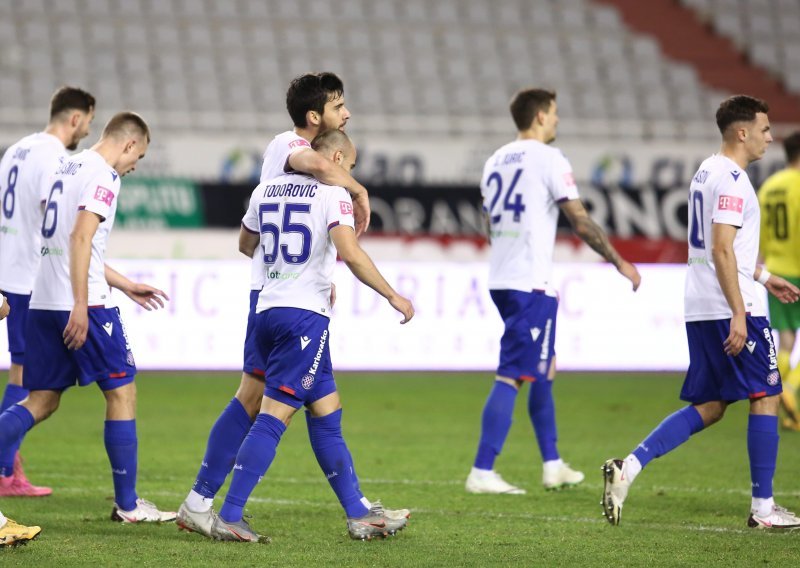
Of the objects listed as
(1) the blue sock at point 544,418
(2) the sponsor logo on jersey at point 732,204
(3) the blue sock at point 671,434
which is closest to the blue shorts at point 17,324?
(1) the blue sock at point 544,418

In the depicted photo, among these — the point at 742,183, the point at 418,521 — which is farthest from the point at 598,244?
the point at 418,521

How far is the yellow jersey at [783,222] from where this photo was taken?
1008 centimetres

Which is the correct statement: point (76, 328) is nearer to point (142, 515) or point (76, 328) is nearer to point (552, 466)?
point (142, 515)

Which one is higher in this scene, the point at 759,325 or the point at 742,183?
the point at 742,183

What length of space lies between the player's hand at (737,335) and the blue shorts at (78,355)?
2.78 metres

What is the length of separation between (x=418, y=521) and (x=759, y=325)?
6.11ft

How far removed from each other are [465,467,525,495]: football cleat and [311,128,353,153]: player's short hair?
2.39 m

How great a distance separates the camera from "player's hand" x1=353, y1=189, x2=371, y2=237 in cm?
574

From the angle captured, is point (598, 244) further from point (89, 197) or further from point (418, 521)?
point (89, 197)

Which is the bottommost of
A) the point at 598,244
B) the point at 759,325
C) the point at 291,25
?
the point at 759,325

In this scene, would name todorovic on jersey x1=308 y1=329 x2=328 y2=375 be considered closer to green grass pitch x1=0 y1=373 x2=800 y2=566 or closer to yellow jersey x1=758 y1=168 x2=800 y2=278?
green grass pitch x1=0 y1=373 x2=800 y2=566

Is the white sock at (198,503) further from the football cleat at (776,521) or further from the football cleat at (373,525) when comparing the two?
the football cleat at (776,521)

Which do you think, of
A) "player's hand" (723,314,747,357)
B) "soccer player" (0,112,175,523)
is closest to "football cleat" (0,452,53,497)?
"soccer player" (0,112,175,523)

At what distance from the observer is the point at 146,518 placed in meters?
6.07
